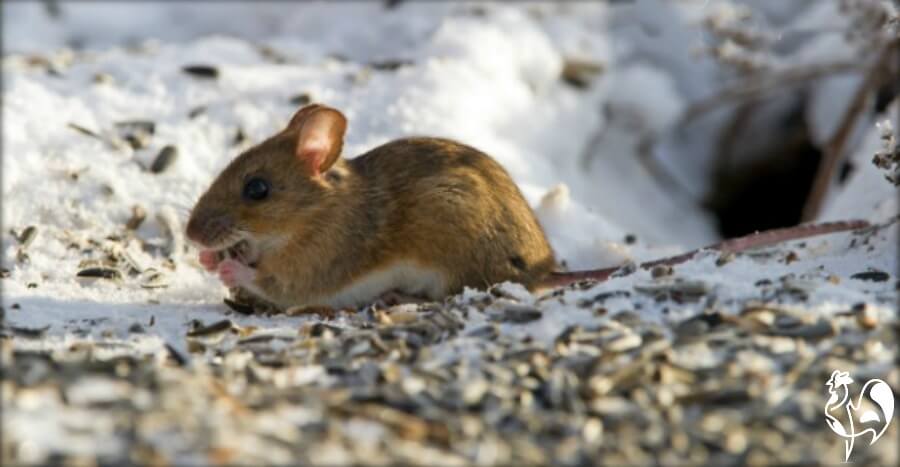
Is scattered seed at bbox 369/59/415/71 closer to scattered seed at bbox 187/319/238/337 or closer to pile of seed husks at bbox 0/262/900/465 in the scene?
scattered seed at bbox 187/319/238/337

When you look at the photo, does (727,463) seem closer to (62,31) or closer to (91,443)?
(91,443)

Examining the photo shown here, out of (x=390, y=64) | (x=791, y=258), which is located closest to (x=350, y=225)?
(x=791, y=258)

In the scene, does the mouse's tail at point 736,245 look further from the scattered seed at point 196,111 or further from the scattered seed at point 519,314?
the scattered seed at point 196,111

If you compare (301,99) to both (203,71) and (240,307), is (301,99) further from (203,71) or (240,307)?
(240,307)

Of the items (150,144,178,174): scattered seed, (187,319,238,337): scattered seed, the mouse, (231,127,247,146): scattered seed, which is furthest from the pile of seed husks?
(231,127,247,146): scattered seed

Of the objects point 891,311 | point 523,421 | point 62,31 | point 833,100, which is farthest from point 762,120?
point 523,421

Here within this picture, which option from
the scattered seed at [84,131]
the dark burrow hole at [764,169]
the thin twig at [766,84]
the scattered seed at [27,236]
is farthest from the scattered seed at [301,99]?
the dark burrow hole at [764,169]
